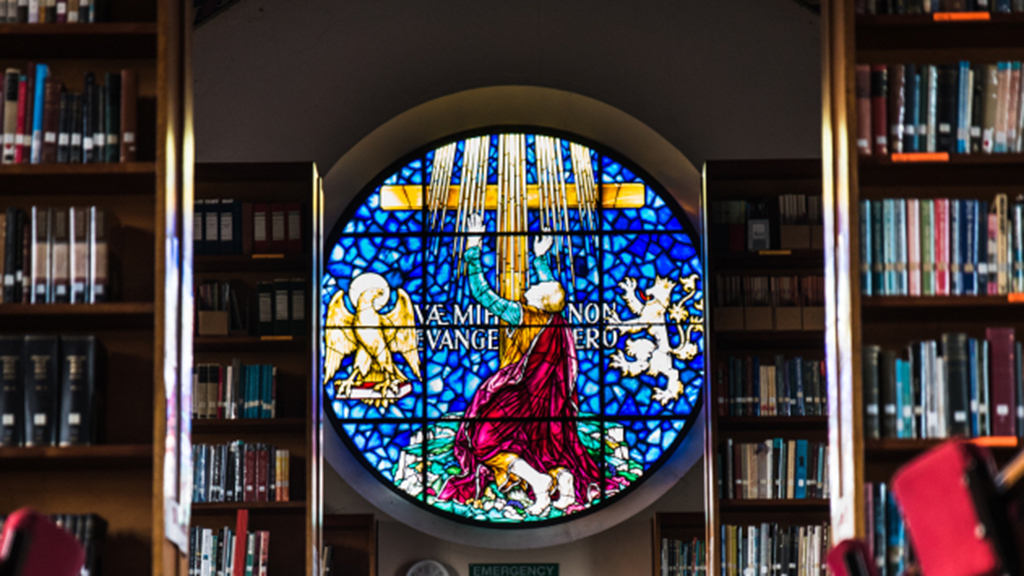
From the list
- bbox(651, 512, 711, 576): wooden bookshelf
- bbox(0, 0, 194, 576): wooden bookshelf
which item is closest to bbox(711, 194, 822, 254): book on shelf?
bbox(651, 512, 711, 576): wooden bookshelf

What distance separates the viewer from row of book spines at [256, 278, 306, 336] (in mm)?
5285

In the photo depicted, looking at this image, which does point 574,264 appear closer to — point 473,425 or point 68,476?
point 473,425

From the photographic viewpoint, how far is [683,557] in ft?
18.9

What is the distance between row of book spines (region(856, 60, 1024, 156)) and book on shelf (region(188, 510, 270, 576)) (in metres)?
2.96

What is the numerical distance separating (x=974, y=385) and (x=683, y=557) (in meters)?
3.09

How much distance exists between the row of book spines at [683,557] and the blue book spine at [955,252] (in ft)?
10.1

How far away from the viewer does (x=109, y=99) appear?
9.82 feet

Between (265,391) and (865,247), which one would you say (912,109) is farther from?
(265,391)

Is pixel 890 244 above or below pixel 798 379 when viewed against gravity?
above

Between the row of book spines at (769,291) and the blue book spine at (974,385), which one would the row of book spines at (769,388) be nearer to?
the row of book spines at (769,291)

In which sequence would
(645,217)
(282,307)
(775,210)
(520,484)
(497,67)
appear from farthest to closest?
1. (645,217)
2. (497,67)
3. (520,484)
4. (775,210)
5. (282,307)

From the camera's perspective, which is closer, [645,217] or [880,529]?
[880,529]

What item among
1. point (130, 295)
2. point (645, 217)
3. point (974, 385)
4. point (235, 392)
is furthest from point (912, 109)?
point (645, 217)

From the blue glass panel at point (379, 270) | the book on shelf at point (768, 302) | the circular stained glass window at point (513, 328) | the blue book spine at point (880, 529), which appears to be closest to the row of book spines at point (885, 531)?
the blue book spine at point (880, 529)
